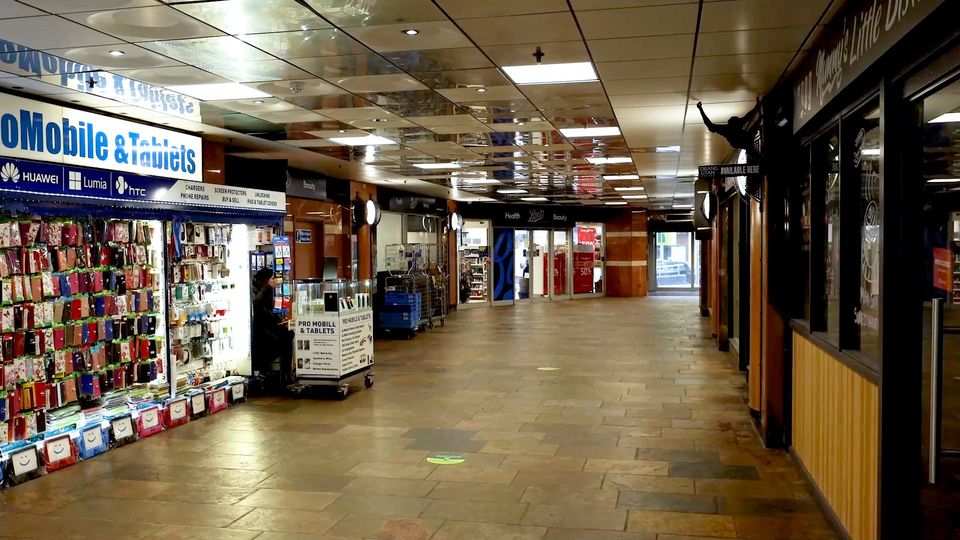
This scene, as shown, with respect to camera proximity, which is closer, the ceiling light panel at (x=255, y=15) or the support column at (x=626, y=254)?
the ceiling light panel at (x=255, y=15)

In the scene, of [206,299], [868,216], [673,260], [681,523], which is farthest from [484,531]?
[673,260]

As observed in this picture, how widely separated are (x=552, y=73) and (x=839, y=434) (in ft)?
10.2

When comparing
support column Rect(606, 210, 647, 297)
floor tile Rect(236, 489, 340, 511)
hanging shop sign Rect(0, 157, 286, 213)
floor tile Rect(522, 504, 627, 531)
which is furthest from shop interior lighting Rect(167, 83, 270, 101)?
support column Rect(606, 210, 647, 297)

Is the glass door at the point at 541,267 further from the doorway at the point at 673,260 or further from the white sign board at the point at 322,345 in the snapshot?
the white sign board at the point at 322,345

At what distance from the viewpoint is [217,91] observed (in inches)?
251

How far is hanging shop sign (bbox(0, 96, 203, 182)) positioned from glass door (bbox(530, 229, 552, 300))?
14.8 meters

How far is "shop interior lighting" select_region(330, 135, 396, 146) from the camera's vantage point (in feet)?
29.2

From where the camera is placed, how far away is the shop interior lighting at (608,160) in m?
11.0

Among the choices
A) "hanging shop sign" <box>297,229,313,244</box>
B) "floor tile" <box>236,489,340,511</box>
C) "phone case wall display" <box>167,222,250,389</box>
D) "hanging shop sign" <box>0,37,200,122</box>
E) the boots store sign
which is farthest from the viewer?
"hanging shop sign" <box>297,229,313,244</box>

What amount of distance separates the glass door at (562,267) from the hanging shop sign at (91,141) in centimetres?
1566

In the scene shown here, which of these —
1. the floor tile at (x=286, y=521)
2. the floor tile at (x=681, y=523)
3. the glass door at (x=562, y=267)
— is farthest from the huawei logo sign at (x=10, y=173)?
the glass door at (x=562, y=267)

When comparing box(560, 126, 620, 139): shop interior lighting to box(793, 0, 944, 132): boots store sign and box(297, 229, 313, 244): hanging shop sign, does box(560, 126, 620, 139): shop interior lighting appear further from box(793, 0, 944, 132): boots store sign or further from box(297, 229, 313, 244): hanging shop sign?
box(297, 229, 313, 244): hanging shop sign

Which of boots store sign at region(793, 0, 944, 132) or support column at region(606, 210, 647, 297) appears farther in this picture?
support column at region(606, 210, 647, 297)

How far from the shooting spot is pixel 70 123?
6.50 metres
